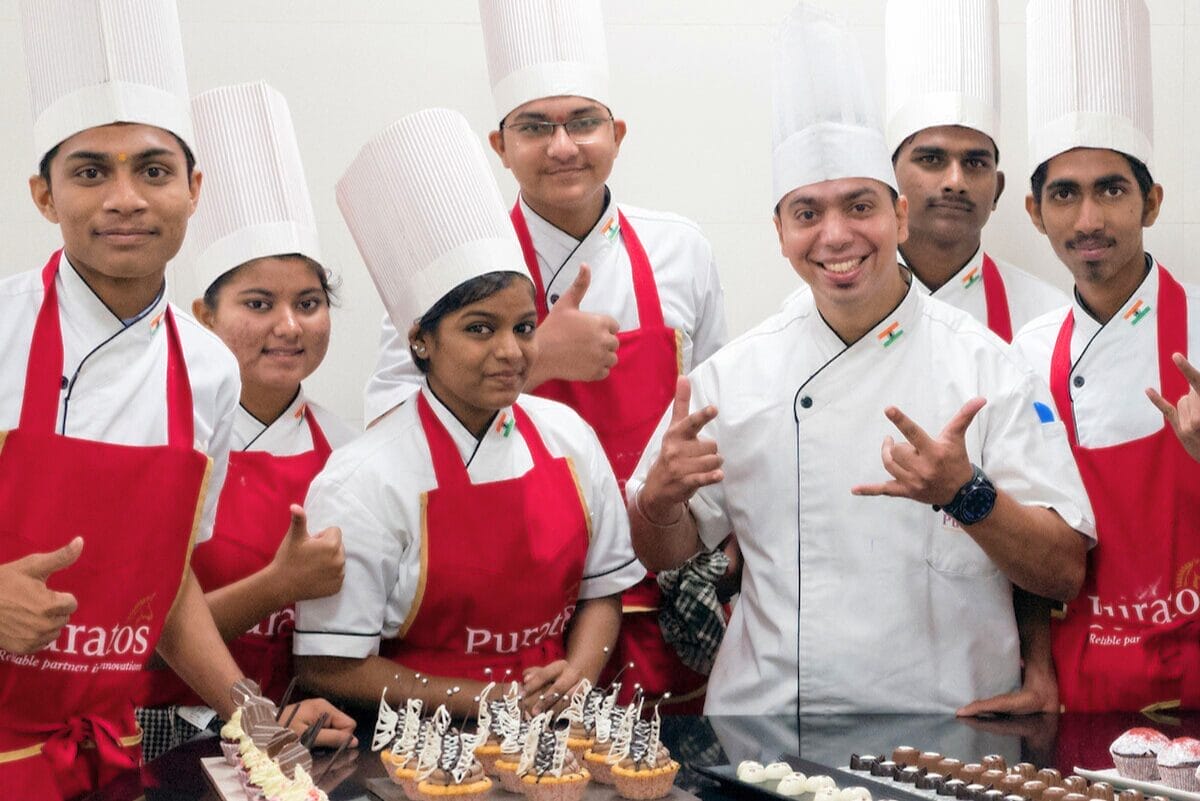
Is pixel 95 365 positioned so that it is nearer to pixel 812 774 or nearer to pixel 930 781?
pixel 812 774

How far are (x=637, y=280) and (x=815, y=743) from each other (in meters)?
1.20

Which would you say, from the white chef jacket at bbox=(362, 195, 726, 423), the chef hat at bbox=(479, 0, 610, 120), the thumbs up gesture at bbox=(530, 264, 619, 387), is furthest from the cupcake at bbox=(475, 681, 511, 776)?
the chef hat at bbox=(479, 0, 610, 120)

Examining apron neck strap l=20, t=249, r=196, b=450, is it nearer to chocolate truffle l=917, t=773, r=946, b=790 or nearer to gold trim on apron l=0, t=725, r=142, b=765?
gold trim on apron l=0, t=725, r=142, b=765

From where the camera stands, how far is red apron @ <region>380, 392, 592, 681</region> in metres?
2.30

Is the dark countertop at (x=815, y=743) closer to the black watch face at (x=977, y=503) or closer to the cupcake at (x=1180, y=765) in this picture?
the cupcake at (x=1180, y=765)

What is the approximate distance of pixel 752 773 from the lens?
1.74 metres

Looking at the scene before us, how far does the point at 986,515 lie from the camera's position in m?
2.16

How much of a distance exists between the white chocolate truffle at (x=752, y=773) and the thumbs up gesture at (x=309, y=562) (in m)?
0.74

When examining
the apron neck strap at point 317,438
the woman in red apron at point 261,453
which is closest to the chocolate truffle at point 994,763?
the woman in red apron at point 261,453

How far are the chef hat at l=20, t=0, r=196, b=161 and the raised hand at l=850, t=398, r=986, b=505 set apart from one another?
108cm

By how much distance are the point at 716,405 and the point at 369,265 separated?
0.62 meters

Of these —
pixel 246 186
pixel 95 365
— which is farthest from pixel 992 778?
pixel 246 186

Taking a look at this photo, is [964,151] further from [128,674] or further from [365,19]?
[128,674]

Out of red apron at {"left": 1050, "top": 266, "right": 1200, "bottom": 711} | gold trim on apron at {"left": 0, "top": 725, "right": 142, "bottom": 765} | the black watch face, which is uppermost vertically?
the black watch face
